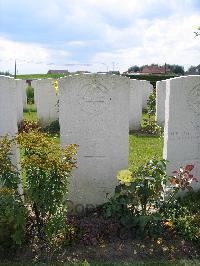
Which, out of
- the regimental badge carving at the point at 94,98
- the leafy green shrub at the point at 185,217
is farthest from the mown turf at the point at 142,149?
the regimental badge carving at the point at 94,98

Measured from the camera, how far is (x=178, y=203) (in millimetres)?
5402

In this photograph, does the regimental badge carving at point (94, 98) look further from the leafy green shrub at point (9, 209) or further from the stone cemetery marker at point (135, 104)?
the stone cemetery marker at point (135, 104)

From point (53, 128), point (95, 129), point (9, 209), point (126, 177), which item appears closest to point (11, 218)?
point (9, 209)

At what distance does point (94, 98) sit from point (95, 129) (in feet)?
1.48

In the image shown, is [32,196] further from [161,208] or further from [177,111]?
[177,111]

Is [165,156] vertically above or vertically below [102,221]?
above

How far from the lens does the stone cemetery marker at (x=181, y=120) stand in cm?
570

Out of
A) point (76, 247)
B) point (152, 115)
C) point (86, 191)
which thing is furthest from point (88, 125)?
point (152, 115)

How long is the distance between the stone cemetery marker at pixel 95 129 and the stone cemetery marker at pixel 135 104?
276 inches

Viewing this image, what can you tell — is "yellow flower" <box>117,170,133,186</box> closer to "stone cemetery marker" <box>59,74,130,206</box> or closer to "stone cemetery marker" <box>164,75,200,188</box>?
"stone cemetery marker" <box>59,74,130,206</box>

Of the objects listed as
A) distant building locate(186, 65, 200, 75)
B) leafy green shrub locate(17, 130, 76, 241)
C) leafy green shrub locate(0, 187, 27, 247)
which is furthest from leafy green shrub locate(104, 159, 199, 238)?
distant building locate(186, 65, 200, 75)

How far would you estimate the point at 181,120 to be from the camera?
19.0ft

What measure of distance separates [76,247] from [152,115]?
10.2 m

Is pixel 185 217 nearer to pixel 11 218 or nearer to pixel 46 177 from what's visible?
pixel 46 177
